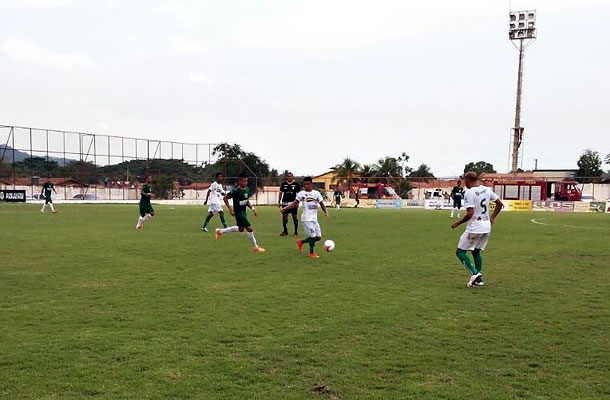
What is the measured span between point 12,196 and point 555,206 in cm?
4579

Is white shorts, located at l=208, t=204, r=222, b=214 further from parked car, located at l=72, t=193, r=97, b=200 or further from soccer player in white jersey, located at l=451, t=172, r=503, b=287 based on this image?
parked car, located at l=72, t=193, r=97, b=200

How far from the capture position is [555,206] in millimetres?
43438

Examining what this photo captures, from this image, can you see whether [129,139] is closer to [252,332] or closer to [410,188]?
[410,188]

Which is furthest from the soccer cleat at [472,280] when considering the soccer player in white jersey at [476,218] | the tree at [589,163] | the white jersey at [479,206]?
the tree at [589,163]

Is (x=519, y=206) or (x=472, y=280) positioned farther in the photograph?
(x=519, y=206)

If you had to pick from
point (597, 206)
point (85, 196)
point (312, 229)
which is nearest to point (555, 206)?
point (597, 206)

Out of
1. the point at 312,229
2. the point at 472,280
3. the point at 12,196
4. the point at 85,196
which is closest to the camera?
A: the point at 472,280

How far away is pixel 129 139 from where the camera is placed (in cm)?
6059

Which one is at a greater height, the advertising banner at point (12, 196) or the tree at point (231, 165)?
the tree at point (231, 165)

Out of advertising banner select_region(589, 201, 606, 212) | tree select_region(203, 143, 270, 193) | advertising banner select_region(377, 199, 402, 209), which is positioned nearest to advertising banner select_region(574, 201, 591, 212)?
advertising banner select_region(589, 201, 606, 212)

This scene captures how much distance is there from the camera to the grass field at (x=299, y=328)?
189 inches

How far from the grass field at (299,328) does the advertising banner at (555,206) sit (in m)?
32.8

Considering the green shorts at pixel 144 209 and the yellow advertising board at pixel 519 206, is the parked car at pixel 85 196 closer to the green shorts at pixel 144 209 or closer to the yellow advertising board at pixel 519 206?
the green shorts at pixel 144 209

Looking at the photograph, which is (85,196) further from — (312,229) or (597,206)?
(312,229)
